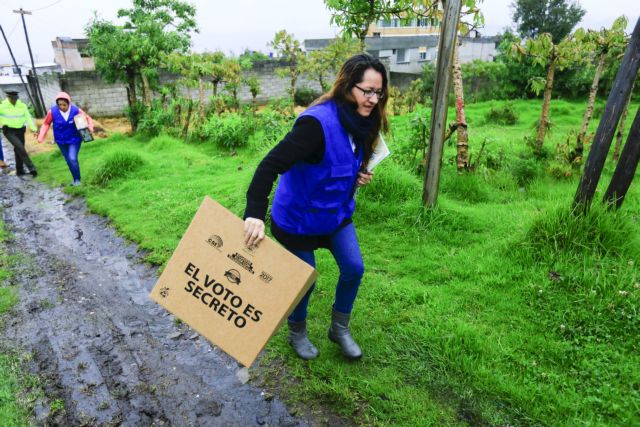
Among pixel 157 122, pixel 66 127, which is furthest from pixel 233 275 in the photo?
pixel 157 122

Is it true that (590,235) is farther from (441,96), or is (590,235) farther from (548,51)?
(548,51)

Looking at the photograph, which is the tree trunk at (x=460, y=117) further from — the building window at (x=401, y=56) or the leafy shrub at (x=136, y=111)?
the building window at (x=401, y=56)

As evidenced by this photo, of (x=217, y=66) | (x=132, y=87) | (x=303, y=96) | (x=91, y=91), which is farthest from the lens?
(x=303, y=96)

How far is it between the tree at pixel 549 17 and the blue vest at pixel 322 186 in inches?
1148

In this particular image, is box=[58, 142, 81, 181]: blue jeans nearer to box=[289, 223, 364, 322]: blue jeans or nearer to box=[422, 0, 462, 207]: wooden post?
box=[422, 0, 462, 207]: wooden post

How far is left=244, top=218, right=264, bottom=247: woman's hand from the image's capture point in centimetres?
197

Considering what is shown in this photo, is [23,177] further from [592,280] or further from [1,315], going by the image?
[592,280]

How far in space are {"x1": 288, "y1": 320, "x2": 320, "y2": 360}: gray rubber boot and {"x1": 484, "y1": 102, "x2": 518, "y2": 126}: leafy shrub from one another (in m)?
10.6

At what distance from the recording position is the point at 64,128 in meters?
6.73

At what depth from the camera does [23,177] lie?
7.88m

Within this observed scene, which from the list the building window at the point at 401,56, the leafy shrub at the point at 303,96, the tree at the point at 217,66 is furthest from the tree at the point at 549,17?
the tree at the point at 217,66

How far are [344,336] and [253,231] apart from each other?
1094mm

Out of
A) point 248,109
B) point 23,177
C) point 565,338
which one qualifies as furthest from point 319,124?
point 248,109

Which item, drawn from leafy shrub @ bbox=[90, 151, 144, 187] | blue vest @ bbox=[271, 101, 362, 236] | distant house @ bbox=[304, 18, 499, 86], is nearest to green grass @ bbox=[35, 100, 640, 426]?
blue vest @ bbox=[271, 101, 362, 236]
